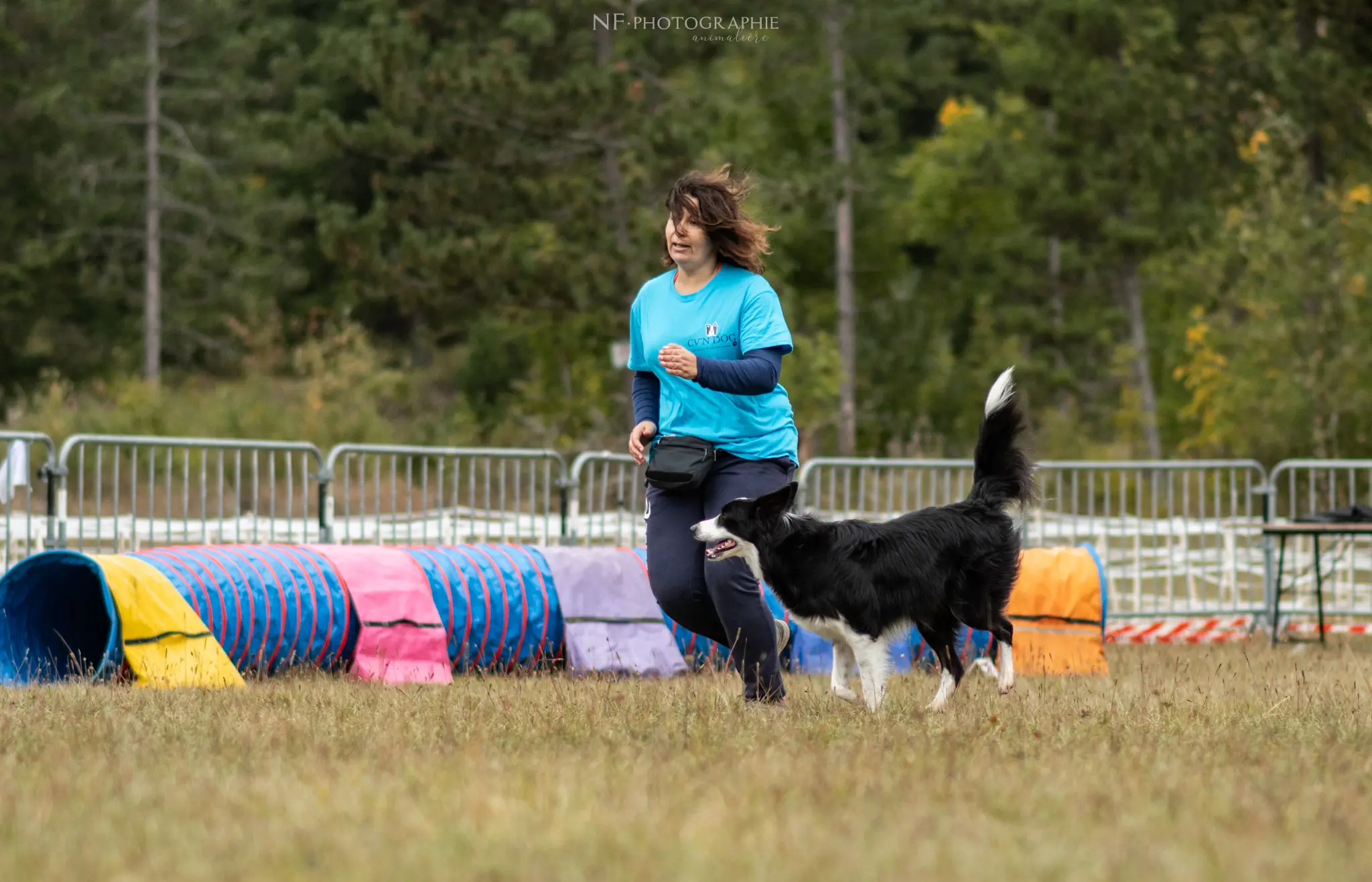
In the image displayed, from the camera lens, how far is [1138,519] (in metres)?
12.4

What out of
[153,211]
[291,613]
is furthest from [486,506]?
[153,211]

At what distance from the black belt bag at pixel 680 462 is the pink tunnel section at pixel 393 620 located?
7.49 ft

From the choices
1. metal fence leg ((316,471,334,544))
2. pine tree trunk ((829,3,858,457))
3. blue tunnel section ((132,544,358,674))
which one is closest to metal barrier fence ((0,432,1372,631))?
metal fence leg ((316,471,334,544))

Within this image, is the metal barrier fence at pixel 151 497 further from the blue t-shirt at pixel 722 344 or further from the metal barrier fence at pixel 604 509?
the blue t-shirt at pixel 722 344

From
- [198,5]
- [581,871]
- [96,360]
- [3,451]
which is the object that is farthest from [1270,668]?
[96,360]

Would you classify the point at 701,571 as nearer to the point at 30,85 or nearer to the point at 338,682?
the point at 338,682

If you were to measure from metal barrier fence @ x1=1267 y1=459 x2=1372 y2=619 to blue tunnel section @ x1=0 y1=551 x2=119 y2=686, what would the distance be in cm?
772

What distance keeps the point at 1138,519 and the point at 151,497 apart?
23.0 feet

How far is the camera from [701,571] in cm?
604

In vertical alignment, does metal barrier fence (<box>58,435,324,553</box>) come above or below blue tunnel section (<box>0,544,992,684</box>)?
above

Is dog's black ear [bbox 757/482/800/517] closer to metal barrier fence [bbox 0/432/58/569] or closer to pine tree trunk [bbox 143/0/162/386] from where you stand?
metal barrier fence [bbox 0/432/58/569]

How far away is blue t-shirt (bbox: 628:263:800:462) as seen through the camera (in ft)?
19.4

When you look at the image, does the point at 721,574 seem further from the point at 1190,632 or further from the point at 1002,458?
the point at 1190,632

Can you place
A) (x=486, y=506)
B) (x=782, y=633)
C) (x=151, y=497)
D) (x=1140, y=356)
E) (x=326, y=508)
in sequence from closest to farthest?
1. (x=782, y=633)
2. (x=151, y=497)
3. (x=326, y=508)
4. (x=486, y=506)
5. (x=1140, y=356)
